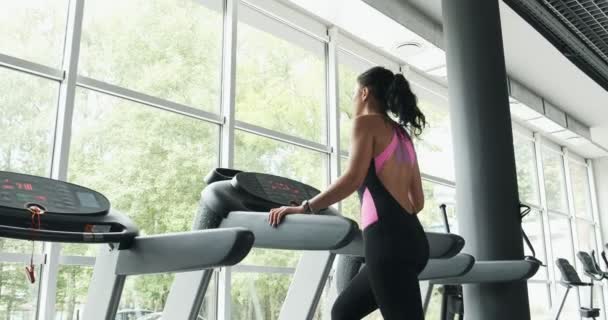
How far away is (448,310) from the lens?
143 inches

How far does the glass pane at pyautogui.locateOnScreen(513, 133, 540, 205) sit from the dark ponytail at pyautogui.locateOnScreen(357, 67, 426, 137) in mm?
7751

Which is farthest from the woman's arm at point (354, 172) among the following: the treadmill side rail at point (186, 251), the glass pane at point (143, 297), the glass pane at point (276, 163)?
the glass pane at point (276, 163)

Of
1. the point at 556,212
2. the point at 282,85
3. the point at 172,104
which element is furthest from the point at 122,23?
the point at 556,212

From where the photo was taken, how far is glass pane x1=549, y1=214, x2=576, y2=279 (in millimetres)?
9875

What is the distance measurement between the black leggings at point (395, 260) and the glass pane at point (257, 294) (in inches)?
116

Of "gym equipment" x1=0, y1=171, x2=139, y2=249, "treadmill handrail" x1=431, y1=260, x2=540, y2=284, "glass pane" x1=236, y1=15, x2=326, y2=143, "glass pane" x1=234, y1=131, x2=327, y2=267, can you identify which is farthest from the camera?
"glass pane" x1=236, y1=15, x2=326, y2=143

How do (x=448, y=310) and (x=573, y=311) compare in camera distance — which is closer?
(x=448, y=310)

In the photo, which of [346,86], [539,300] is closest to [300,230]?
[346,86]

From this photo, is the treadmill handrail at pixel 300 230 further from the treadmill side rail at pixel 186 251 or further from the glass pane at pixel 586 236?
the glass pane at pixel 586 236

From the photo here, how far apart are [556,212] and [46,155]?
8737mm

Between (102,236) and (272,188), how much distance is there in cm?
77

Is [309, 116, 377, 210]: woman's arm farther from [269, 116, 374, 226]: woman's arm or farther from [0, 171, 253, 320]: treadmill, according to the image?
[0, 171, 253, 320]: treadmill

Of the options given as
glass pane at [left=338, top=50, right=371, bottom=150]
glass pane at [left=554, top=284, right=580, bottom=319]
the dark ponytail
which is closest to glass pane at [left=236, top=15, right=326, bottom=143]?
glass pane at [left=338, top=50, right=371, bottom=150]

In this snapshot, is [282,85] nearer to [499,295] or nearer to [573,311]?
[499,295]
